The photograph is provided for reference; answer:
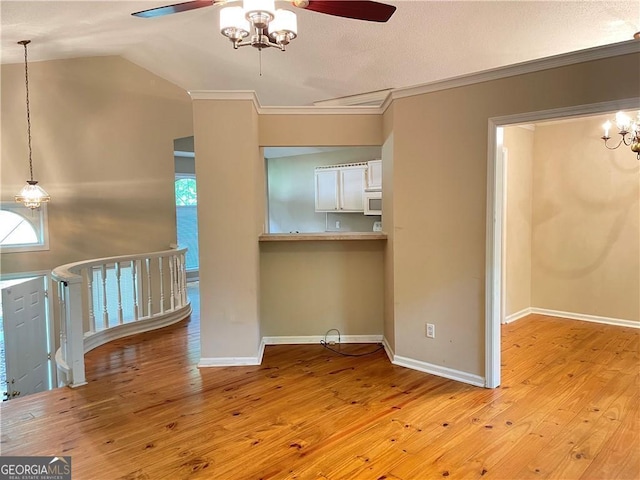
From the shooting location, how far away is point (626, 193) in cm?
430

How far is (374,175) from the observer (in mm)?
5660

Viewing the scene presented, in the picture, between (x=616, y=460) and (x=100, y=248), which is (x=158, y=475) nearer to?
(x=616, y=460)

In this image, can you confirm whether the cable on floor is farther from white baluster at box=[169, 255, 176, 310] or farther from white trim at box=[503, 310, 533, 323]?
white baluster at box=[169, 255, 176, 310]

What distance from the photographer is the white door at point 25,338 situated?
14.7 feet

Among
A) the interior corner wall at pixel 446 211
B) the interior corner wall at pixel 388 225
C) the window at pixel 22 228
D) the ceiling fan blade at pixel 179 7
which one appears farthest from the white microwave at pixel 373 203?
the window at pixel 22 228

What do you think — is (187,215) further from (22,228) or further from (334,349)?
(334,349)

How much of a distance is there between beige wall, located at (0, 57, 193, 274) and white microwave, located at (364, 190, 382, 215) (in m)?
3.06

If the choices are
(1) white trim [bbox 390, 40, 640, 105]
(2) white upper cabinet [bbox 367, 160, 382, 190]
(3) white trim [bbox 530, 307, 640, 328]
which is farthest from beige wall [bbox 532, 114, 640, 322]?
(1) white trim [bbox 390, 40, 640, 105]

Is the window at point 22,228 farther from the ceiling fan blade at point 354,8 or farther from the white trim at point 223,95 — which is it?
the ceiling fan blade at point 354,8

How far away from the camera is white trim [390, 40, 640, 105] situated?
7.67 feet

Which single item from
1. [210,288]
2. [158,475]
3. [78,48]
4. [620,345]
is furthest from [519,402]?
[78,48]

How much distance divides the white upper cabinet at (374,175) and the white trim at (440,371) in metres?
2.90

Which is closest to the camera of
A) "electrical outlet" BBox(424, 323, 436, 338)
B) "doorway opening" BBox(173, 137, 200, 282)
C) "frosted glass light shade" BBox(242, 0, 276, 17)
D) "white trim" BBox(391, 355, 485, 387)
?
"frosted glass light shade" BBox(242, 0, 276, 17)

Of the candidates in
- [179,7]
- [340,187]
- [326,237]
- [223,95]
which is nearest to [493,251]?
[326,237]
